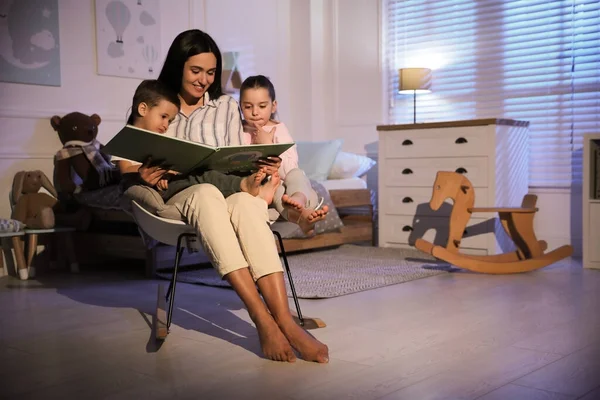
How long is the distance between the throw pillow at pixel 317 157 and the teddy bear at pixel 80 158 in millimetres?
1292

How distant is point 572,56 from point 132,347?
3.17m

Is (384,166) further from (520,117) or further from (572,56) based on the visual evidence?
(572,56)

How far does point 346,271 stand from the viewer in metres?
3.47

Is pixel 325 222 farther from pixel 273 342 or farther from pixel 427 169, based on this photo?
pixel 273 342

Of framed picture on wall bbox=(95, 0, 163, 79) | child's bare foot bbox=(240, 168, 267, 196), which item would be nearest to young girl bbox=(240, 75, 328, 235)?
child's bare foot bbox=(240, 168, 267, 196)

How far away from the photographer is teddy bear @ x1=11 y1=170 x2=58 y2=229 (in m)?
3.44

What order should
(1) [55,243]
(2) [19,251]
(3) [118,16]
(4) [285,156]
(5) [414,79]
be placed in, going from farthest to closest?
(5) [414,79] → (3) [118,16] → (1) [55,243] → (2) [19,251] → (4) [285,156]

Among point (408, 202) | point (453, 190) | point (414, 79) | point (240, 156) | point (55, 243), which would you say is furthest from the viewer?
point (414, 79)

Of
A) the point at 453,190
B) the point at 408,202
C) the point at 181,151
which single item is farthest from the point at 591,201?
the point at 181,151

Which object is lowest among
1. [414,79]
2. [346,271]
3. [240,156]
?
[346,271]

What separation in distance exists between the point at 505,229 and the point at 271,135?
1.67m

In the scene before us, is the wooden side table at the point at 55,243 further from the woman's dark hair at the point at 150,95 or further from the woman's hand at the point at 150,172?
the woman's hand at the point at 150,172

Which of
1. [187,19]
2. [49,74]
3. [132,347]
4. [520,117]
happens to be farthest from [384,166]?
[132,347]

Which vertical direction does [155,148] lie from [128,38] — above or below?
below
